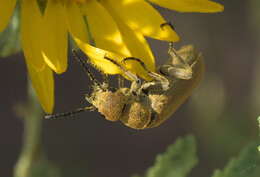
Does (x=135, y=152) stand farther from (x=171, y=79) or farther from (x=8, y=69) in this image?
(x=171, y=79)

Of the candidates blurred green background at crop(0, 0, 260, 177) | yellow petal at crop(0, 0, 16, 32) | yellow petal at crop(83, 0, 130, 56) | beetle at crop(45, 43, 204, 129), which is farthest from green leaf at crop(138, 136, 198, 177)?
blurred green background at crop(0, 0, 260, 177)

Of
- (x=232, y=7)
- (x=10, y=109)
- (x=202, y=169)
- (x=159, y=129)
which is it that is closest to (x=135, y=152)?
(x=159, y=129)

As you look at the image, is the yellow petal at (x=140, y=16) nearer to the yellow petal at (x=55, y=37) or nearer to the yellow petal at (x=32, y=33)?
the yellow petal at (x=55, y=37)

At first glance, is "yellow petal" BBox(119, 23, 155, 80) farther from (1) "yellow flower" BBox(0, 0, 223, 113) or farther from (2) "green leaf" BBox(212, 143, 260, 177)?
(2) "green leaf" BBox(212, 143, 260, 177)

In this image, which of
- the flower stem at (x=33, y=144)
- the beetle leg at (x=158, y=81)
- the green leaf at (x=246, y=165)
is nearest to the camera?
the green leaf at (x=246, y=165)

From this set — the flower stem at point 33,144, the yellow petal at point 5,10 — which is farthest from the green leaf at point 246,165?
the flower stem at point 33,144

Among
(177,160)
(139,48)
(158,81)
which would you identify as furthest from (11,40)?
(177,160)
